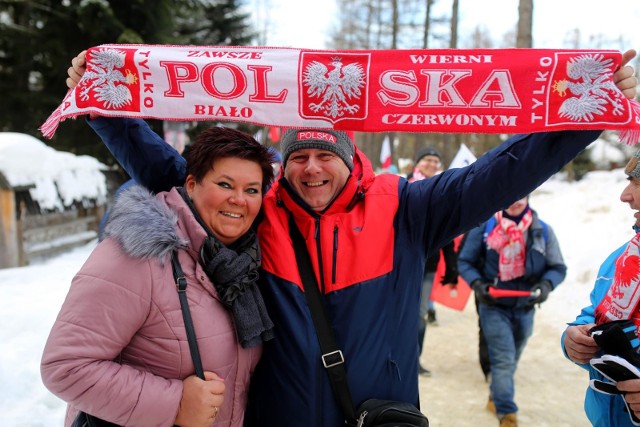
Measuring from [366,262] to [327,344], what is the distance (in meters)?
0.39

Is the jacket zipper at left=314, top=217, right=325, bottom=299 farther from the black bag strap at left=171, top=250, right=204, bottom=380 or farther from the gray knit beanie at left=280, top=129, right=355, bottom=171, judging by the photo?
the black bag strap at left=171, top=250, right=204, bottom=380

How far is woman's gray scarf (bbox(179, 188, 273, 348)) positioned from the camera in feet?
6.31

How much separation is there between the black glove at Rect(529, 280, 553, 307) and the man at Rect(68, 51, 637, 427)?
100 inches

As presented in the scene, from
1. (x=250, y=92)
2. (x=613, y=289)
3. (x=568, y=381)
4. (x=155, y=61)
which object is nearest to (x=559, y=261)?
(x=568, y=381)

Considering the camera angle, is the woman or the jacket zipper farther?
the jacket zipper

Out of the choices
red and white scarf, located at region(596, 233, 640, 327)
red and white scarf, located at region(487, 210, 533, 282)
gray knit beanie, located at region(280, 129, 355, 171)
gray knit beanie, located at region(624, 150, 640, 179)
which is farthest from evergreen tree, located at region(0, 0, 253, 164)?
red and white scarf, located at region(596, 233, 640, 327)

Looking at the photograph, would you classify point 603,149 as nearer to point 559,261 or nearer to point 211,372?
point 559,261

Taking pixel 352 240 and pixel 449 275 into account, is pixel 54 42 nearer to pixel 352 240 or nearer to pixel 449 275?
pixel 449 275

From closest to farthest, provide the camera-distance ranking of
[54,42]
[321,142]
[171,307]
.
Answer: [171,307] → [321,142] → [54,42]

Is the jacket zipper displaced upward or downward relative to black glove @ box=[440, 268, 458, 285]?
upward

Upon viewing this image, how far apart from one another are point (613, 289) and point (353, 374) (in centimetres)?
131

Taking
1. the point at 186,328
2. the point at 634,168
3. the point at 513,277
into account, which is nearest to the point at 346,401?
the point at 186,328

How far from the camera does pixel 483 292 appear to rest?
14.8 feet

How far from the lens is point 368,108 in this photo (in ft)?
7.08
